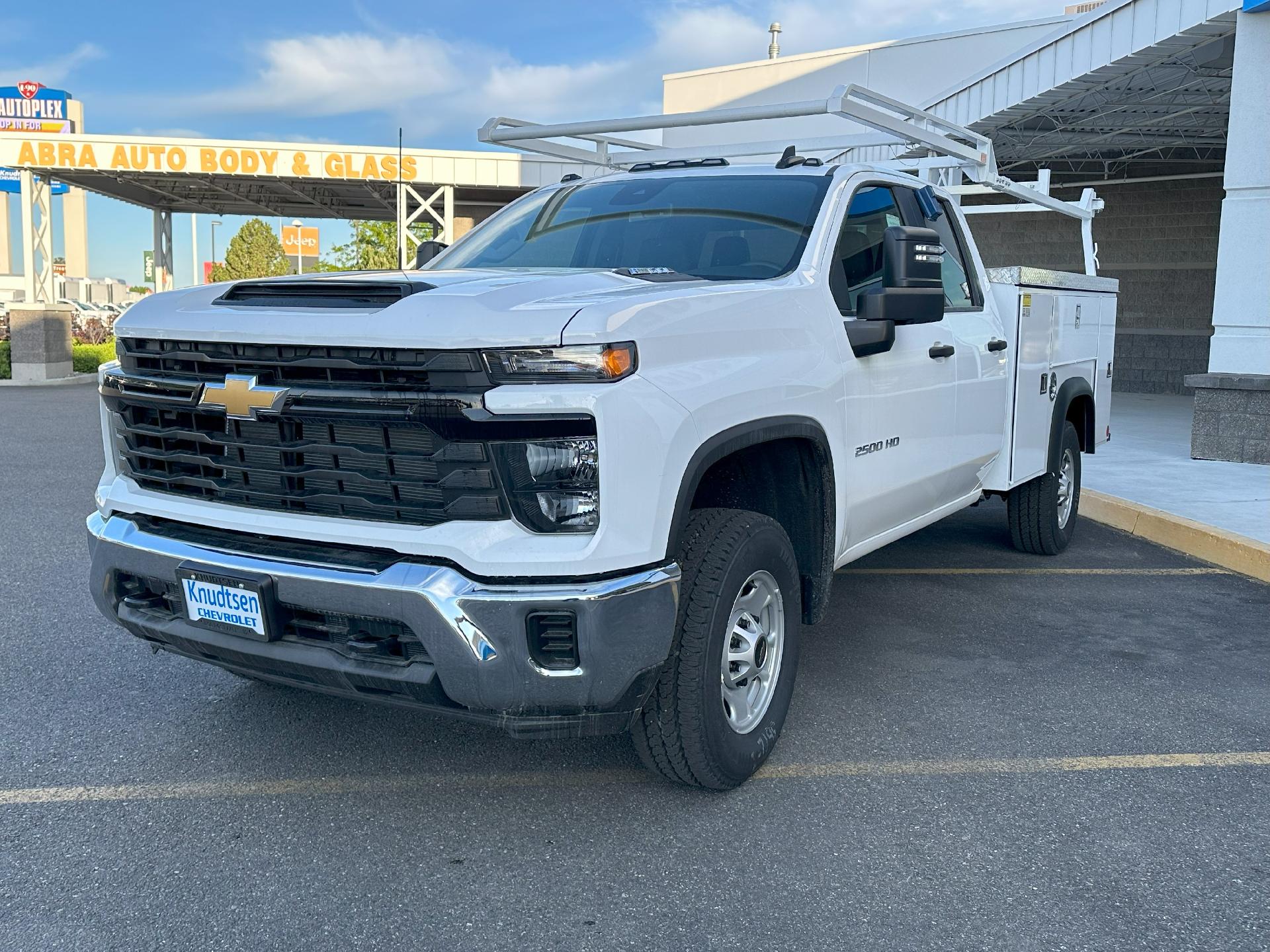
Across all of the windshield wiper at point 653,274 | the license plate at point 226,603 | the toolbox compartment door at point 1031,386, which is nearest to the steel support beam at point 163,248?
the toolbox compartment door at point 1031,386

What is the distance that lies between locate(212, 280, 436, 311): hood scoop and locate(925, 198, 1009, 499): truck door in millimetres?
2734

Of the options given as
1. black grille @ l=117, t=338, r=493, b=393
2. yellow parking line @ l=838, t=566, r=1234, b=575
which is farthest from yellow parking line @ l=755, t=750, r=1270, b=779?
yellow parking line @ l=838, t=566, r=1234, b=575

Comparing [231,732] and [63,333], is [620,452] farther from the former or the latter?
[63,333]

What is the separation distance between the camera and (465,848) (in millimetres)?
3277

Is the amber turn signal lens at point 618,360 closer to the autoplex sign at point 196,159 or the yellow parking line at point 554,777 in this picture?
the yellow parking line at point 554,777

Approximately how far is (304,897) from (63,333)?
75.6 feet

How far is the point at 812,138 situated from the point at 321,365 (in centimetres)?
414

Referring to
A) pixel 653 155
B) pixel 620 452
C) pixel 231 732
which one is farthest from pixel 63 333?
pixel 620 452

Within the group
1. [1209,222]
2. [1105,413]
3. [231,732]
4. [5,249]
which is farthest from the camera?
[5,249]

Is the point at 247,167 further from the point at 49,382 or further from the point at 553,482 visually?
the point at 553,482

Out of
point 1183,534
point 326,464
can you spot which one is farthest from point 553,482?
point 1183,534

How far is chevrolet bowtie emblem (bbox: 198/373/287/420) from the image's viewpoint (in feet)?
10.4

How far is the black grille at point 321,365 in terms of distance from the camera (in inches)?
116

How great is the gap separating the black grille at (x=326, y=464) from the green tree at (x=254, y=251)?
6030 cm
